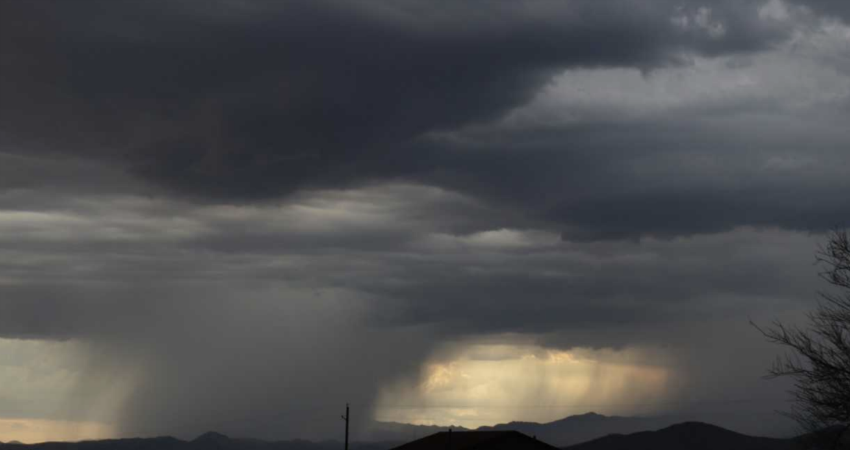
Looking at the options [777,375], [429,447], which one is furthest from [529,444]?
[777,375]

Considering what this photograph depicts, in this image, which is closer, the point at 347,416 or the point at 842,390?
the point at 842,390

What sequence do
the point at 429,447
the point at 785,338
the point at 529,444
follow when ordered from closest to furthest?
the point at 785,338 → the point at 529,444 → the point at 429,447

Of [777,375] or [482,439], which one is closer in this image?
[777,375]

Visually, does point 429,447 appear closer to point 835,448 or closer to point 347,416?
point 347,416

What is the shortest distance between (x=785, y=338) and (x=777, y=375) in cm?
135

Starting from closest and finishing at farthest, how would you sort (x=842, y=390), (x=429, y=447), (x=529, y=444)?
(x=842, y=390) < (x=529, y=444) < (x=429, y=447)

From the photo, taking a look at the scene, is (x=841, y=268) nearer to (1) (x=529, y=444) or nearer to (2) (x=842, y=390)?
(2) (x=842, y=390)

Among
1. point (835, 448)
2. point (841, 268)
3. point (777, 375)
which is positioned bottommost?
point (835, 448)

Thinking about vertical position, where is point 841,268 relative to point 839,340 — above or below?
above

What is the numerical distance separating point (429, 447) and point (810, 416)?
55.4 meters

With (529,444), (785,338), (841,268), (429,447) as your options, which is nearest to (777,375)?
(785,338)

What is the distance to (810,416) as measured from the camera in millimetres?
35406

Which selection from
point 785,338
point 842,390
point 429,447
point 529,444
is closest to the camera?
point 842,390

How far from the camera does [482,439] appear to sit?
81250 millimetres
